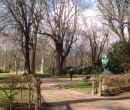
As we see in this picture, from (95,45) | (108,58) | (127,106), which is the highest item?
(95,45)

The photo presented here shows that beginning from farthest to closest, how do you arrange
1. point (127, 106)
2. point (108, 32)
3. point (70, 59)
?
point (70, 59) → point (108, 32) → point (127, 106)

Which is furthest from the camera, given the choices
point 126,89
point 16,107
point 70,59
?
point 70,59

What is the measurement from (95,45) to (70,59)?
32462 mm

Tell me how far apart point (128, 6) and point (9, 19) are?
1588 centimetres

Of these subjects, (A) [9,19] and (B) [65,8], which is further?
(B) [65,8]

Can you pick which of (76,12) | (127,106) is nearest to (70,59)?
(76,12)

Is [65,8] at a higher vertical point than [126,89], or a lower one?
higher

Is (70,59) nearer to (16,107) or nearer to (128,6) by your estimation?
(128,6)

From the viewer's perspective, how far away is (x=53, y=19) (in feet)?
194

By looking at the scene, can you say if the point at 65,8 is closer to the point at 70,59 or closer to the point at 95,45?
the point at 95,45

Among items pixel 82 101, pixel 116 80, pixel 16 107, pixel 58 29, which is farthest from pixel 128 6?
pixel 16 107

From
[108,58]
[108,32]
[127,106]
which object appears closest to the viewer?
[127,106]

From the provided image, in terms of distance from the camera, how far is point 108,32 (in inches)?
3120

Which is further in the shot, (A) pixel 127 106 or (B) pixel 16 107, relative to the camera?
(A) pixel 127 106
